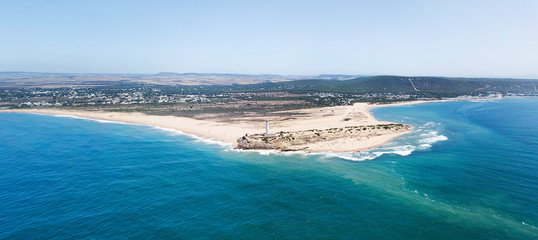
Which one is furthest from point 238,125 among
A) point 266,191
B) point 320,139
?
point 266,191

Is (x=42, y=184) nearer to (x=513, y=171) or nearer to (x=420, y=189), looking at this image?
(x=420, y=189)

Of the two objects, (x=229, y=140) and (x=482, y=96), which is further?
(x=482, y=96)

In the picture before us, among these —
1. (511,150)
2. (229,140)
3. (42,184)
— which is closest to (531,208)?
(511,150)

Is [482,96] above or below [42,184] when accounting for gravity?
above

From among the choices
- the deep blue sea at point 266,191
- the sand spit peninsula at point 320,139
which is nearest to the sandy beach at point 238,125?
the sand spit peninsula at point 320,139

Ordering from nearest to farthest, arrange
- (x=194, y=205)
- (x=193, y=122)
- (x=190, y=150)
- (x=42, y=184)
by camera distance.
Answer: (x=194, y=205), (x=42, y=184), (x=190, y=150), (x=193, y=122)

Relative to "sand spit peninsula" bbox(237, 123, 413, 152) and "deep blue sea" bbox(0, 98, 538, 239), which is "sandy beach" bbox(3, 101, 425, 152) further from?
Answer: "deep blue sea" bbox(0, 98, 538, 239)

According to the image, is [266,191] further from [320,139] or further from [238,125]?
[238,125]

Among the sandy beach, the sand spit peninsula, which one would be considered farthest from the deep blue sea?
the sandy beach

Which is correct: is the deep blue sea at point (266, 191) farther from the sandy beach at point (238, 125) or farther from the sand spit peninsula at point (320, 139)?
the sandy beach at point (238, 125)
